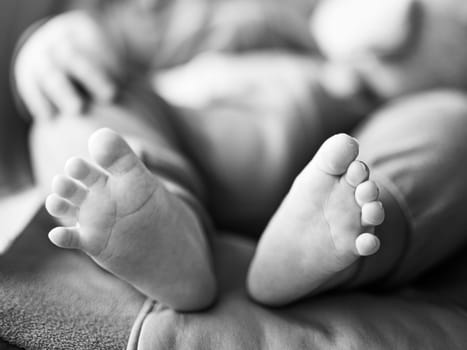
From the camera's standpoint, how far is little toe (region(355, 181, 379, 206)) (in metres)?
0.40

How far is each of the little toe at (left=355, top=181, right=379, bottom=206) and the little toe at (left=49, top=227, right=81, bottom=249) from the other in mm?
223

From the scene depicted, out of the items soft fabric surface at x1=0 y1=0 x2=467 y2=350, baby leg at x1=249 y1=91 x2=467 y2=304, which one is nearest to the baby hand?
soft fabric surface at x1=0 y1=0 x2=467 y2=350

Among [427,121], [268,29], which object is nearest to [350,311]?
[427,121]

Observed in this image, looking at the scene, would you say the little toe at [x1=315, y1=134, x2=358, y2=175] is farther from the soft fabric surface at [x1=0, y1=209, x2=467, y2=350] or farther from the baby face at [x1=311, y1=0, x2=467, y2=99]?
the baby face at [x1=311, y1=0, x2=467, y2=99]

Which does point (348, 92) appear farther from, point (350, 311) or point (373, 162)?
point (350, 311)

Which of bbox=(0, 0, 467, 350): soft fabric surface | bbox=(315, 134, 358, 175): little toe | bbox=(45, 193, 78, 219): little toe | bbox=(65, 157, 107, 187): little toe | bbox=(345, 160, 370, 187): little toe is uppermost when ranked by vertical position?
bbox=(315, 134, 358, 175): little toe

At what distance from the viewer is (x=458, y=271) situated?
61cm

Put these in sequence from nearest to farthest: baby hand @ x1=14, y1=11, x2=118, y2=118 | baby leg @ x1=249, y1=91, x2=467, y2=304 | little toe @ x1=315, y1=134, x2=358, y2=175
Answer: little toe @ x1=315, y1=134, x2=358, y2=175
baby leg @ x1=249, y1=91, x2=467, y2=304
baby hand @ x1=14, y1=11, x2=118, y2=118

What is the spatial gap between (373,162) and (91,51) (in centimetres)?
40

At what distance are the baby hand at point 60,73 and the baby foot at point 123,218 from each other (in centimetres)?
25

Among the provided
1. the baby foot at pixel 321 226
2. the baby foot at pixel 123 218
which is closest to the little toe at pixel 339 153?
the baby foot at pixel 321 226

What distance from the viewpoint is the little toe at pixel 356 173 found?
1.32 feet

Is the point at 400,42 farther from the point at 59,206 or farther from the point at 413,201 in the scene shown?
the point at 59,206

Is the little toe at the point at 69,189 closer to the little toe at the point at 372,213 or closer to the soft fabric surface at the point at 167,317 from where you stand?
the soft fabric surface at the point at 167,317
